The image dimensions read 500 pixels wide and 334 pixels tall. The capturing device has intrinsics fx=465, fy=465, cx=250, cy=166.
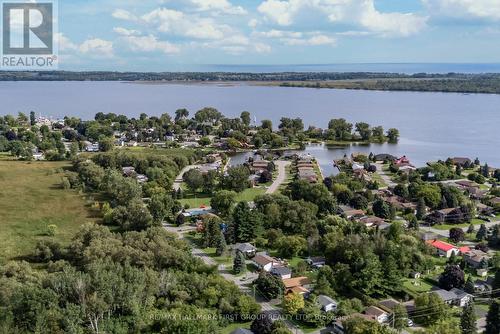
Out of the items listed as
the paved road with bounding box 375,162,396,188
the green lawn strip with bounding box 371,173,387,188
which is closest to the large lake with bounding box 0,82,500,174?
the green lawn strip with bounding box 371,173,387,188

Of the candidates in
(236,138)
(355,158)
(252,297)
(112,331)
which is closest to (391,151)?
(355,158)

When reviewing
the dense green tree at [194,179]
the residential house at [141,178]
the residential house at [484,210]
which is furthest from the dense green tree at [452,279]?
the residential house at [141,178]

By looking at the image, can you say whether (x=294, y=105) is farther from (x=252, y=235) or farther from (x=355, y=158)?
(x=252, y=235)

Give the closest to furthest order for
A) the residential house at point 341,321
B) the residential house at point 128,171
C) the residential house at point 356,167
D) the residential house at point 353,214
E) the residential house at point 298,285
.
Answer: the residential house at point 341,321
the residential house at point 298,285
the residential house at point 353,214
the residential house at point 128,171
the residential house at point 356,167

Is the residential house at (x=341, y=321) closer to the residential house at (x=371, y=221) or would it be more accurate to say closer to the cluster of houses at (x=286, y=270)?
the cluster of houses at (x=286, y=270)

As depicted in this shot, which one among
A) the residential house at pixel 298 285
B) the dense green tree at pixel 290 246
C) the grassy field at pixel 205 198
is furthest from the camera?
the grassy field at pixel 205 198

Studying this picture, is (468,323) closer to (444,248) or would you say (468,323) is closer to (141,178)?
(444,248)

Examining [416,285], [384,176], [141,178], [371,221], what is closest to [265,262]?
[416,285]
